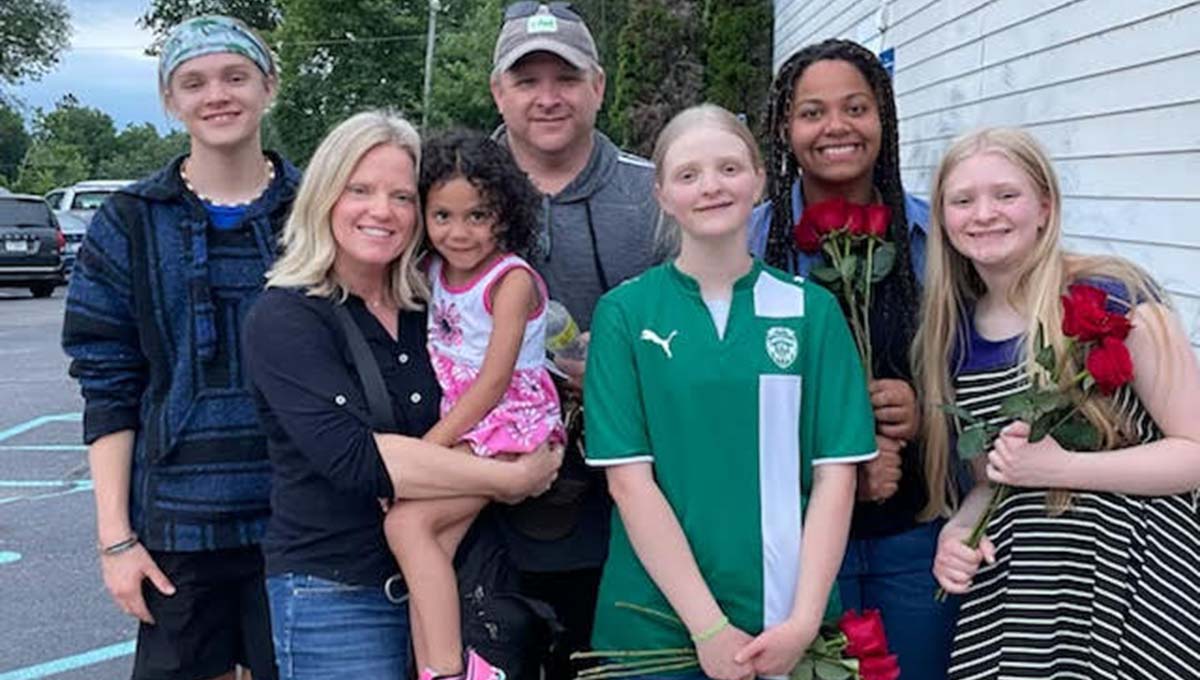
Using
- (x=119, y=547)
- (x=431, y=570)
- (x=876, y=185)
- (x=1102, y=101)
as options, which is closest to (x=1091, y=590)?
(x=876, y=185)

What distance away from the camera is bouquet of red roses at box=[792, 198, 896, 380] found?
8.37 feet

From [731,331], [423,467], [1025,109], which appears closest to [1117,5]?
[1025,109]

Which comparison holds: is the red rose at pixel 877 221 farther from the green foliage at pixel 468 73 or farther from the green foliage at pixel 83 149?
the green foliage at pixel 83 149

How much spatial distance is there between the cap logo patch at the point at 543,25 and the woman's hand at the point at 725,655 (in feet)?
5.52

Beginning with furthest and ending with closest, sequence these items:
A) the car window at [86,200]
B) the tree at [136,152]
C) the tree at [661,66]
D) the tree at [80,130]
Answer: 1. the tree at [80,130]
2. the tree at [136,152]
3. the car window at [86,200]
4. the tree at [661,66]

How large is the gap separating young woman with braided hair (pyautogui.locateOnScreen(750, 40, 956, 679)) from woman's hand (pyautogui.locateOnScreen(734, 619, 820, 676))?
1.37 ft

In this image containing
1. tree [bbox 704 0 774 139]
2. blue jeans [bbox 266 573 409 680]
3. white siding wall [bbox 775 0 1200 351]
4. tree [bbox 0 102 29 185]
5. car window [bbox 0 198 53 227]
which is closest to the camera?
blue jeans [bbox 266 573 409 680]

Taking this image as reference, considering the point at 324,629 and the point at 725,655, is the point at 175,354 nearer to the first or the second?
the point at 324,629

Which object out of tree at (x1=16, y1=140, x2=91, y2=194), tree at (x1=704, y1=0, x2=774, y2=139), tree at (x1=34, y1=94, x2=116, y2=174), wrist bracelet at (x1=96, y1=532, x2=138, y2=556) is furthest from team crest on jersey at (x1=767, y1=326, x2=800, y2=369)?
tree at (x1=34, y1=94, x2=116, y2=174)

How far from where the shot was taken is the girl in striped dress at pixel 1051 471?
212 centimetres

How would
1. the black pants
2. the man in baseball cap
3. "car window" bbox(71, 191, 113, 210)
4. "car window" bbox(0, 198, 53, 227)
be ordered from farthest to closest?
"car window" bbox(71, 191, 113, 210)
"car window" bbox(0, 198, 53, 227)
the man in baseball cap
the black pants

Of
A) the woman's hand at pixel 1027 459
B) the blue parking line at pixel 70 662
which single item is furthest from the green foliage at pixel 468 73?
the woman's hand at pixel 1027 459

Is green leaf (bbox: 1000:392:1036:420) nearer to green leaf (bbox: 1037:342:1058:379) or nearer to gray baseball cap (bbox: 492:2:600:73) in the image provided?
green leaf (bbox: 1037:342:1058:379)

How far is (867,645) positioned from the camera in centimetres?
224
